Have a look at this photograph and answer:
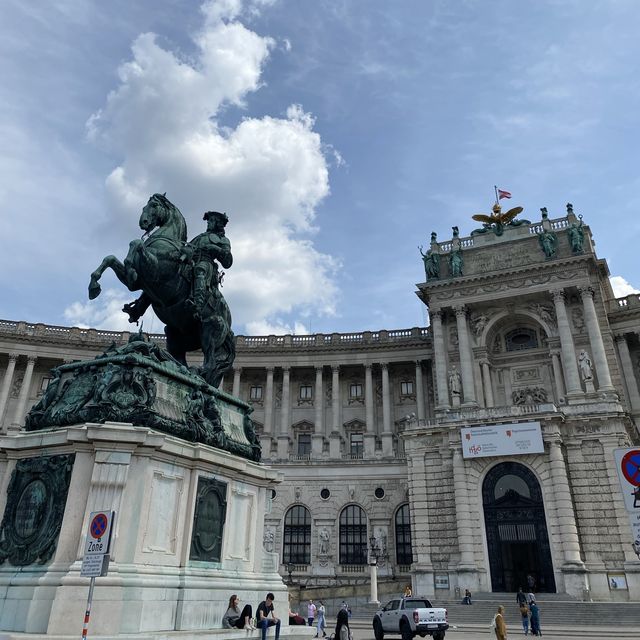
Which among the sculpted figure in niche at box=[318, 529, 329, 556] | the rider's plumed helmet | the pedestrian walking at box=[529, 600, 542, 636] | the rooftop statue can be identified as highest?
the rooftop statue

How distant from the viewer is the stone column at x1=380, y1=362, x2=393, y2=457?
5103 cm

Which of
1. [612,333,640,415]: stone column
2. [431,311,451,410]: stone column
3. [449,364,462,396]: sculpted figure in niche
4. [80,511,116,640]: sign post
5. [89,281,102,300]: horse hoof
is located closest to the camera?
[80,511,116,640]: sign post

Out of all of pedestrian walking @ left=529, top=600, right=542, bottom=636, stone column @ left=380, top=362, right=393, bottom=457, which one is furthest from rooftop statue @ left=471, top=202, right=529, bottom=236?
pedestrian walking @ left=529, top=600, right=542, bottom=636

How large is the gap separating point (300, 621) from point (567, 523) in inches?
1055

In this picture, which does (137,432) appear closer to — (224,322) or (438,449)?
(224,322)

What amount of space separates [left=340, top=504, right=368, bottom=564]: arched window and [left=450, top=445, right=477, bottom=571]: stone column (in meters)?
12.5

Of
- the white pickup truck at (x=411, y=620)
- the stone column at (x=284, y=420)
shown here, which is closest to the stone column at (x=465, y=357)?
the stone column at (x=284, y=420)

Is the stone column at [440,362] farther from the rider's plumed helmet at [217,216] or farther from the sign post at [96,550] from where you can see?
the sign post at [96,550]

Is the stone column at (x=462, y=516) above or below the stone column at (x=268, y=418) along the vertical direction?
below

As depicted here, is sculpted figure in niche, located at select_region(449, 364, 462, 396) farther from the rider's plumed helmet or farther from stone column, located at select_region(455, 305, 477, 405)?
the rider's plumed helmet

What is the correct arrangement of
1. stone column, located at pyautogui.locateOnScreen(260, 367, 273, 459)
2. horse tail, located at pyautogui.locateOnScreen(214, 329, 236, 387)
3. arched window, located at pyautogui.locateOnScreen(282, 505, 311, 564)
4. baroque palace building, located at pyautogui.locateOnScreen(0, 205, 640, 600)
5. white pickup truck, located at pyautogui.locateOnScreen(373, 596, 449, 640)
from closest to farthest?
horse tail, located at pyautogui.locateOnScreen(214, 329, 236, 387), white pickup truck, located at pyautogui.locateOnScreen(373, 596, 449, 640), baroque palace building, located at pyautogui.locateOnScreen(0, 205, 640, 600), arched window, located at pyautogui.locateOnScreen(282, 505, 311, 564), stone column, located at pyautogui.locateOnScreen(260, 367, 273, 459)

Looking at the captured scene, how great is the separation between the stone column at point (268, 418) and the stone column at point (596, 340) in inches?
1093

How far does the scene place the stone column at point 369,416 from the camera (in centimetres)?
5150

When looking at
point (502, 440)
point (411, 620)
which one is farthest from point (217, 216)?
point (502, 440)
